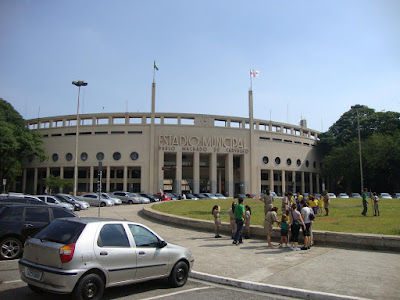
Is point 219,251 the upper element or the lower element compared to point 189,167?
lower

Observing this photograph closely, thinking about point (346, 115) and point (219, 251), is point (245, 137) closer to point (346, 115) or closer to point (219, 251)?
point (346, 115)

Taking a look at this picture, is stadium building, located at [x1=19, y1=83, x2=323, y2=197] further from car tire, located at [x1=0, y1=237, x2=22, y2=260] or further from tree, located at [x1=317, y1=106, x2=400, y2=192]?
car tire, located at [x1=0, y1=237, x2=22, y2=260]

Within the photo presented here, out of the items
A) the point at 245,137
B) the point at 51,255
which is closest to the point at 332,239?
the point at 51,255

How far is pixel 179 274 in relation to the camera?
7039 mm

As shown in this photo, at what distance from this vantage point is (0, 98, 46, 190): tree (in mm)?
42375

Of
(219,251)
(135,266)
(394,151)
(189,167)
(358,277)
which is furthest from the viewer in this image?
(189,167)

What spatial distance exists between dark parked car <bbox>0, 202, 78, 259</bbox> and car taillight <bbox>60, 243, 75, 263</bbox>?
13.9ft

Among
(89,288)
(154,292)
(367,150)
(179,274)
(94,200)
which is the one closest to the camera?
(89,288)

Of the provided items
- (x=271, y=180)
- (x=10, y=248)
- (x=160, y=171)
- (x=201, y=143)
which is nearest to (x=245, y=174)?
(x=271, y=180)

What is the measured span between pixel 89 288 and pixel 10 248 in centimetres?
507

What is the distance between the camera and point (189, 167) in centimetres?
7375

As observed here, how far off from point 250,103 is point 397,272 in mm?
62412

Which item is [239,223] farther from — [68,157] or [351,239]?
[68,157]

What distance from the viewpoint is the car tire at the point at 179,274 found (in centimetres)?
685
